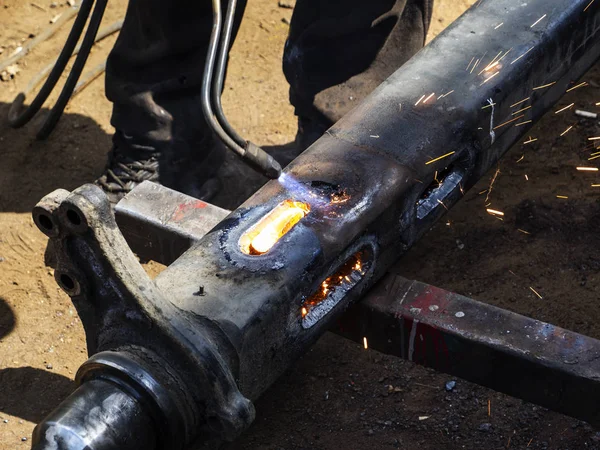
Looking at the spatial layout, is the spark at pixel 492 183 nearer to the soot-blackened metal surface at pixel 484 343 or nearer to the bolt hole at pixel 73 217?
the soot-blackened metal surface at pixel 484 343

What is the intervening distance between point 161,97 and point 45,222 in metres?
1.83

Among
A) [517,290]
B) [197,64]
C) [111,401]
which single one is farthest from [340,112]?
[111,401]

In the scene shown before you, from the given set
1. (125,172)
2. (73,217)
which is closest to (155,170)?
(125,172)

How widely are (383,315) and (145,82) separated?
175 centimetres

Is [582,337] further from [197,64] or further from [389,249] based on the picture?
[197,64]

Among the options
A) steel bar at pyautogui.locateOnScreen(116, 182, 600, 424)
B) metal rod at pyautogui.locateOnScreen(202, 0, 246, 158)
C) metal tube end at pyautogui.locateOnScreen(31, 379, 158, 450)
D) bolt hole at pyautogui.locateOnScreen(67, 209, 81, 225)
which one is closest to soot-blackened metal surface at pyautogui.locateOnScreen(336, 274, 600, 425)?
steel bar at pyautogui.locateOnScreen(116, 182, 600, 424)

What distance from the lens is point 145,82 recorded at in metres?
3.86

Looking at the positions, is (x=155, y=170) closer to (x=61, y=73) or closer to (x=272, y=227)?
(x=61, y=73)

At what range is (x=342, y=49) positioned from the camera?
12.3 ft

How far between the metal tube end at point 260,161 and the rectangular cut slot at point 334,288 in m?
0.33

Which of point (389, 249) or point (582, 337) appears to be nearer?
point (582, 337)

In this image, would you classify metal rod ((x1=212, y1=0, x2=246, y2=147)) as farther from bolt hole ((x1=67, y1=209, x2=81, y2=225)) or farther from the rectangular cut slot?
bolt hole ((x1=67, y1=209, x2=81, y2=225))

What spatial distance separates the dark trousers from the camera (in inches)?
145

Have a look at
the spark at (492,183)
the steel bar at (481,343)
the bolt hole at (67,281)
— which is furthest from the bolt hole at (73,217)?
the spark at (492,183)
